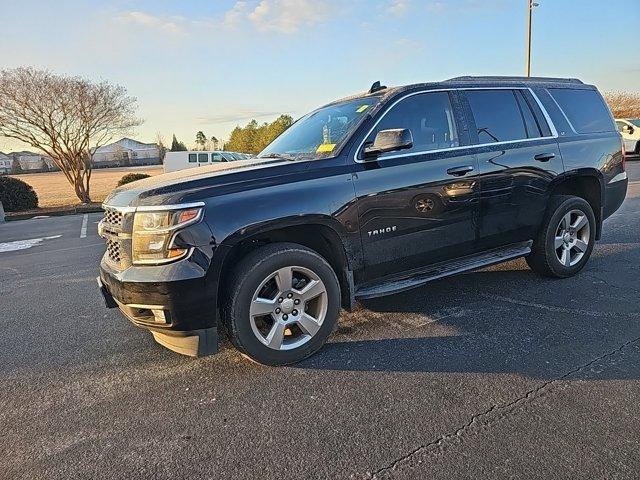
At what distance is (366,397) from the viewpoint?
274 cm

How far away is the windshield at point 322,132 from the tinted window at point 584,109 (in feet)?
7.73

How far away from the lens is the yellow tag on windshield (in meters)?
3.47

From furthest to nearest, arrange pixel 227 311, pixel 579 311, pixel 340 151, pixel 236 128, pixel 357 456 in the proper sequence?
pixel 236 128 < pixel 579 311 < pixel 340 151 < pixel 227 311 < pixel 357 456

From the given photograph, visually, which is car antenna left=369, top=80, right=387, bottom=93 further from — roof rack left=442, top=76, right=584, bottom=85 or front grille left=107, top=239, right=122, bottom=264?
front grille left=107, top=239, right=122, bottom=264

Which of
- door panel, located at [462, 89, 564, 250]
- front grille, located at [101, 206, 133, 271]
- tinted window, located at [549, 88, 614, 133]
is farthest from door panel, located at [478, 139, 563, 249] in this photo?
front grille, located at [101, 206, 133, 271]

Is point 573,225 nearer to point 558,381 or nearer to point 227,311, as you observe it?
point 558,381

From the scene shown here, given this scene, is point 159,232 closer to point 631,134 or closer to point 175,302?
point 175,302

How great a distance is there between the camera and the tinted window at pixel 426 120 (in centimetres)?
367

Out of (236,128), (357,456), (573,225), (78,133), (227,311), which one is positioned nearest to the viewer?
(357,456)

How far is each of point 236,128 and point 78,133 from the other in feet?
107

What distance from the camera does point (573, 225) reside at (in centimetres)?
472

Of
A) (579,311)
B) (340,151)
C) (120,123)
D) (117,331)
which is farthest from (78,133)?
(579,311)

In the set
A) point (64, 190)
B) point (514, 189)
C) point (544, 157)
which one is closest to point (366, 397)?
point (514, 189)

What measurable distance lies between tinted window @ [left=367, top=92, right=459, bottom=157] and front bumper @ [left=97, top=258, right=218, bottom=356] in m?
1.90
